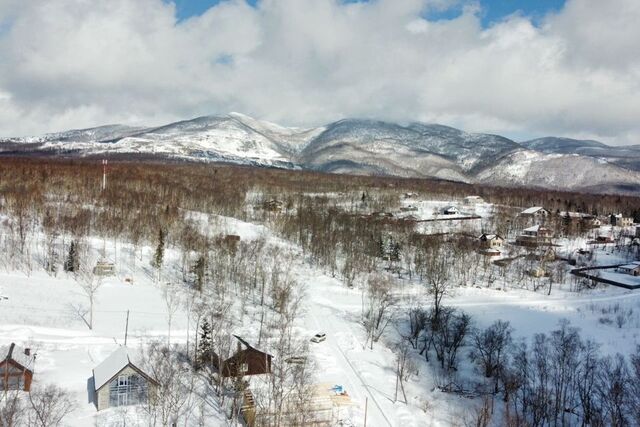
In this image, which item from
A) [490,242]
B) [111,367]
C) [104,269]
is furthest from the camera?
[490,242]

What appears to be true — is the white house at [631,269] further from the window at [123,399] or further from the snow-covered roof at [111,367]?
the window at [123,399]

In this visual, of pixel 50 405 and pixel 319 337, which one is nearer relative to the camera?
pixel 50 405

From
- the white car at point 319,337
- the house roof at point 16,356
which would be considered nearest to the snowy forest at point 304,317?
the white car at point 319,337

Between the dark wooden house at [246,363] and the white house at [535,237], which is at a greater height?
the white house at [535,237]

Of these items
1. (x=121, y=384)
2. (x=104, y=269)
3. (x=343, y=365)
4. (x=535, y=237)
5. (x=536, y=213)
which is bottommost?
(x=343, y=365)

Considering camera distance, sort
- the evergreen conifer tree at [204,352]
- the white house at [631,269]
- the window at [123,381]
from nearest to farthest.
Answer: the window at [123,381] → the evergreen conifer tree at [204,352] → the white house at [631,269]

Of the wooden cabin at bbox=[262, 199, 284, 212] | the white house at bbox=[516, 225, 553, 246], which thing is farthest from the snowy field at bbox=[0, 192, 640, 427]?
the wooden cabin at bbox=[262, 199, 284, 212]

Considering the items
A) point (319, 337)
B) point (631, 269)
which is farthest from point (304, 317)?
point (631, 269)

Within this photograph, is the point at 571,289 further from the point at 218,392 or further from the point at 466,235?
the point at 218,392

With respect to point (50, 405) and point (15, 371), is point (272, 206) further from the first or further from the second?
point (50, 405)
